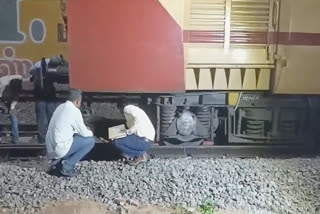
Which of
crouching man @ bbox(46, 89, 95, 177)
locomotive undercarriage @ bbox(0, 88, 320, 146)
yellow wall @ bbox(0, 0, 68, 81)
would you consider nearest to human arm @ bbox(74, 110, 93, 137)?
crouching man @ bbox(46, 89, 95, 177)

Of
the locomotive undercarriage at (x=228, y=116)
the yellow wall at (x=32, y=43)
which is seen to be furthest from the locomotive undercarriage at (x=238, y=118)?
→ the yellow wall at (x=32, y=43)

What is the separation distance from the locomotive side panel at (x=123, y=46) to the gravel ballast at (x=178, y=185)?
1189 millimetres

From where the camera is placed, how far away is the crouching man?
254 inches

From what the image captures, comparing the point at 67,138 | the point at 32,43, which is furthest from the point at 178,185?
the point at 32,43

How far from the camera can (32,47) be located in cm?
734

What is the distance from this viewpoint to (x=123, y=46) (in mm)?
7082

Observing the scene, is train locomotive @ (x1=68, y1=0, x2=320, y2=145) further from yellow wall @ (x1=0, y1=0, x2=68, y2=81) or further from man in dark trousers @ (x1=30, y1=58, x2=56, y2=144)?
man in dark trousers @ (x1=30, y1=58, x2=56, y2=144)

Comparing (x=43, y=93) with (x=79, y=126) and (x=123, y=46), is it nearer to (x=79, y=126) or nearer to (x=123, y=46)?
(x=79, y=126)

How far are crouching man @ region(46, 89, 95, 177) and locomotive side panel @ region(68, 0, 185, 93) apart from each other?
2.42 ft

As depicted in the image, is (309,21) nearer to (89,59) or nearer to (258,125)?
(258,125)

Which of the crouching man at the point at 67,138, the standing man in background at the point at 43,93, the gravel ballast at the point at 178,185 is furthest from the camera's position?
the standing man in background at the point at 43,93

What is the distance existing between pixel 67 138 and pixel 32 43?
1724 mm

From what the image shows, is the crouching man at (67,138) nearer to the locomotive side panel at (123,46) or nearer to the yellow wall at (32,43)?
the locomotive side panel at (123,46)

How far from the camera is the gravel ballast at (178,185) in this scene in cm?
587
